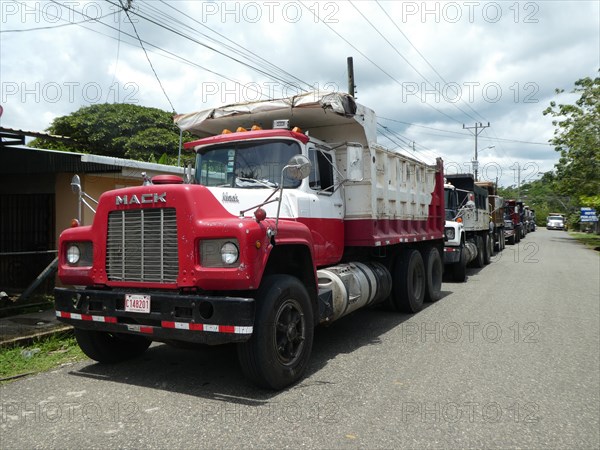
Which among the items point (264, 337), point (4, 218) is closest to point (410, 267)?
point (264, 337)

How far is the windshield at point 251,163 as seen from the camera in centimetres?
584

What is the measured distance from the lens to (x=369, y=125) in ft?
23.7

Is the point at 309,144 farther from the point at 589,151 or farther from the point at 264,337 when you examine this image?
the point at 589,151

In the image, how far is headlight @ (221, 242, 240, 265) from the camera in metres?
4.34

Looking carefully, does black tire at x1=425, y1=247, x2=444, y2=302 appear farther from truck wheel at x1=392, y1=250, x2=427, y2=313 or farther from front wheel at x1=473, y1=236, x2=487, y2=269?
front wheel at x1=473, y1=236, x2=487, y2=269

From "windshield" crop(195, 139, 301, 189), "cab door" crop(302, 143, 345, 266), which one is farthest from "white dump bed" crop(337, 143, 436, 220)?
"windshield" crop(195, 139, 301, 189)

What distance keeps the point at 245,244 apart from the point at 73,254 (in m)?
2.17

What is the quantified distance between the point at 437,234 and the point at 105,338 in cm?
724

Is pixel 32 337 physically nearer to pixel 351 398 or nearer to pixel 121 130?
pixel 351 398

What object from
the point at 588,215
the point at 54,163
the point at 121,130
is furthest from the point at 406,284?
the point at 588,215

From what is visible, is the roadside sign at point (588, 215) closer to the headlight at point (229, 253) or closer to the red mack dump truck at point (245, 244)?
the red mack dump truck at point (245, 244)

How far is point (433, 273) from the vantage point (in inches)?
400

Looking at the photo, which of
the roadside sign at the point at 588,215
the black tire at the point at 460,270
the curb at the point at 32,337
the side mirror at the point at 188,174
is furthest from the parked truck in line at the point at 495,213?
the roadside sign at the point at 588,215

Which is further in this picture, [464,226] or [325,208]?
[464,226]
